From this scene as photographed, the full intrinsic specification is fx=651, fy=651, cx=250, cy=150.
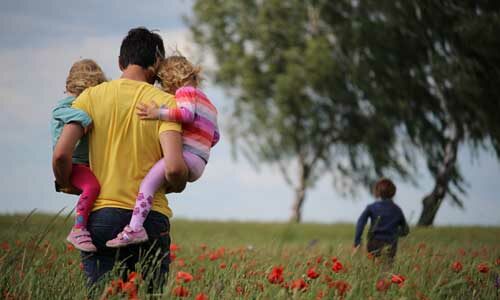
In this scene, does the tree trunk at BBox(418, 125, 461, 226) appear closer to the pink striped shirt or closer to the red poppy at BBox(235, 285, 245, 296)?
the red poppy at BBox(235, 285, 245, 296)

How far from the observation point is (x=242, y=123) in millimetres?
23172

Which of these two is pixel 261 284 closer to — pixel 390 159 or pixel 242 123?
pixel 390 159

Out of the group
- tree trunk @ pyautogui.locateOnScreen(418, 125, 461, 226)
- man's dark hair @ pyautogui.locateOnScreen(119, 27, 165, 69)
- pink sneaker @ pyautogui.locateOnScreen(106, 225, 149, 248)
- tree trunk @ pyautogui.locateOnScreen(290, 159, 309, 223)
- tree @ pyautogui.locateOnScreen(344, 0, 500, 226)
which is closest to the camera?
pink sneaker @ pyautogui.locateOnScreen(106, 225, 149, 248)

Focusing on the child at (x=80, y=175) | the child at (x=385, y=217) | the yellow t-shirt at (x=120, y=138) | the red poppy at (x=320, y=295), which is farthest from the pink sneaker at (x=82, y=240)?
the child at (x=385, y=217)

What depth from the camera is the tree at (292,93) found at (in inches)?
829

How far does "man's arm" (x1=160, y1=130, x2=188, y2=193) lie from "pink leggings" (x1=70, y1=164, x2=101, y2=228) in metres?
0.39

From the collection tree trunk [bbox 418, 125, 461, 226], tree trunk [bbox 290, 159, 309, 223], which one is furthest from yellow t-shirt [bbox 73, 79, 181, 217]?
tree trunk [bbox 290, 159, 309, 223]

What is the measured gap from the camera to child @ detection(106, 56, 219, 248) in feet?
11.0

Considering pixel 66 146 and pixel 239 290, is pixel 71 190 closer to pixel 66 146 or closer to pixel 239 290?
pixel 66 146

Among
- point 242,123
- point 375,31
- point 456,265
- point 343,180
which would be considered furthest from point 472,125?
point 456,265

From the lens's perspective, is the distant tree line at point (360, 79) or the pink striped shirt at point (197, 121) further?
the distant tree line at point (360, 79)

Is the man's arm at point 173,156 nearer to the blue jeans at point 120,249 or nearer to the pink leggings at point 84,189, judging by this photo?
the blue jeans at point 120,249

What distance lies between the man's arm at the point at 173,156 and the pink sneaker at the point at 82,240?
1.71ft

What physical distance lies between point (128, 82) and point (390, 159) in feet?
58.6
